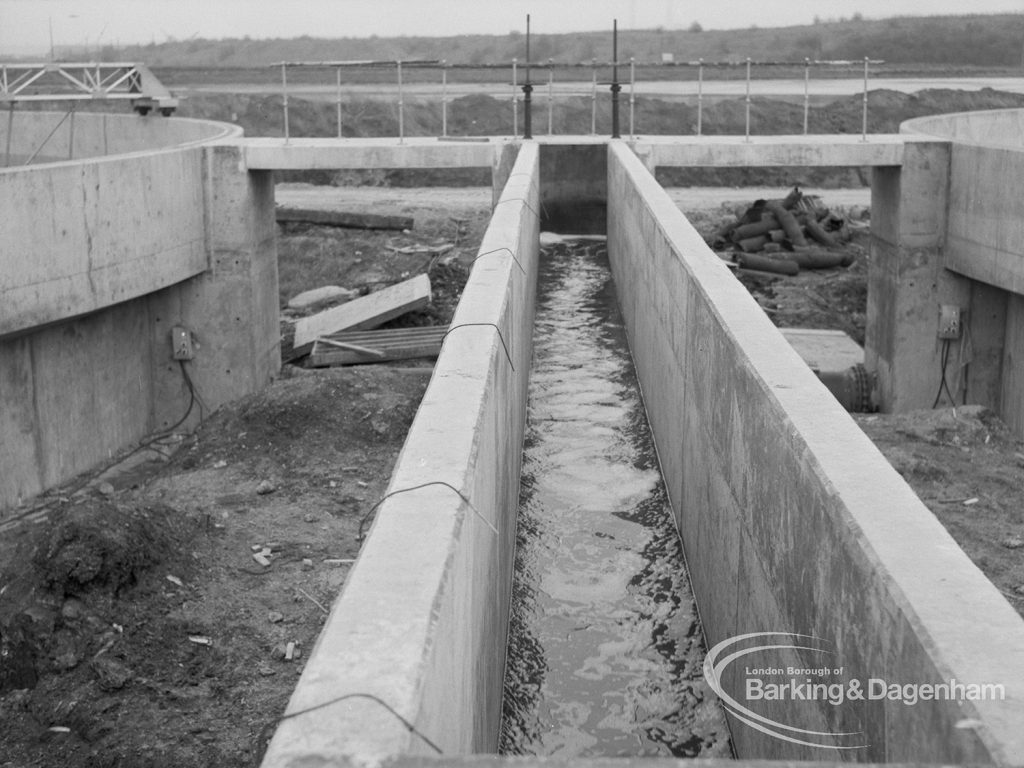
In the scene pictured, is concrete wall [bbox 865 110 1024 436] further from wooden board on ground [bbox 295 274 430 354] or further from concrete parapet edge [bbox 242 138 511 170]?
wooden board on ground [bbox 295 274 430 354]

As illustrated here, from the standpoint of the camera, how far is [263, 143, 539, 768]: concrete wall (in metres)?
2.81

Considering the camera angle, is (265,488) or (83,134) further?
(83,134)

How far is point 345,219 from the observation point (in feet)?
90.0

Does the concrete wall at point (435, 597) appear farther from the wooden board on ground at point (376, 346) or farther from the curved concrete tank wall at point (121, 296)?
the wooden board on ground at point (376, 346)

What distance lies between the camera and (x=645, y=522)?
27.3 feet

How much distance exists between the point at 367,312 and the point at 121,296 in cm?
428

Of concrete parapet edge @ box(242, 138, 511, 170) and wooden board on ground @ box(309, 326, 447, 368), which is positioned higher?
concrete parapet edge @ box(242, 138, 511, 170)

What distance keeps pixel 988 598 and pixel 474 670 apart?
1.85m

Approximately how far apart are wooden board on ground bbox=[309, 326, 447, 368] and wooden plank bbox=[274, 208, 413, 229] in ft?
25.9

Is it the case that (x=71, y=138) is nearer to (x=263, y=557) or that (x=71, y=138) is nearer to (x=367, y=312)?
(x=367, y=312)

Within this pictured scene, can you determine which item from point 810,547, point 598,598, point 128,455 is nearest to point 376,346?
point 128,455

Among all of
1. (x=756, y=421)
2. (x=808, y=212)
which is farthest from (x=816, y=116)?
(x=756, y=421)

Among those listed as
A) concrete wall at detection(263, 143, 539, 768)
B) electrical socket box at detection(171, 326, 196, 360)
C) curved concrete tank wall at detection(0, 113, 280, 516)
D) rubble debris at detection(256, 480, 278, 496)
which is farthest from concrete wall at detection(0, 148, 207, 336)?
concrete wall at detection(263, 143, 539, 768)

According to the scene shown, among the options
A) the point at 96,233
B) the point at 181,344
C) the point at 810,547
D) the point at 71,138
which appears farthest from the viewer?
the point at 71,138
